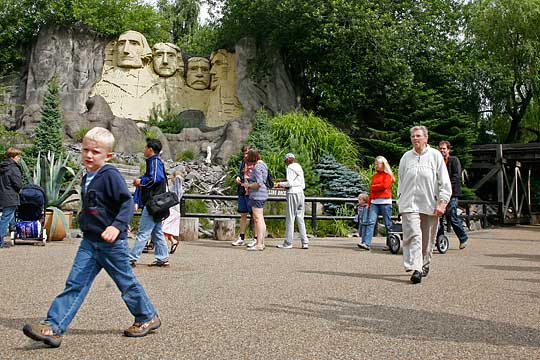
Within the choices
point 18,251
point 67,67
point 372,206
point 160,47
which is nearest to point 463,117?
point 160,47

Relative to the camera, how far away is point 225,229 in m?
12.9

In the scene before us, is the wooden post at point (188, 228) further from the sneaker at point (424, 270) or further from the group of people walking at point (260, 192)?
the sneaker at point (424, 270)

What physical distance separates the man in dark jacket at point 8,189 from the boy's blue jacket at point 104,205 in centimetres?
632

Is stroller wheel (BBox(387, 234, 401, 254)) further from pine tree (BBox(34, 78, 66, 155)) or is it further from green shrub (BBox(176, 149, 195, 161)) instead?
green shrub (BBox(176, 149, 195, 161))

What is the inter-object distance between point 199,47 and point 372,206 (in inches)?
Answer: 1312

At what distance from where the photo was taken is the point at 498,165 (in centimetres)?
2634

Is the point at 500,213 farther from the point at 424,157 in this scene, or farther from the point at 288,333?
the point at 288,333

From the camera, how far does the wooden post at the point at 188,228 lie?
1242 cm

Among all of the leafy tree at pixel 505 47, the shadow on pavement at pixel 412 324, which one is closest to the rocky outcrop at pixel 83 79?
the leafy tree at pixel 505 47

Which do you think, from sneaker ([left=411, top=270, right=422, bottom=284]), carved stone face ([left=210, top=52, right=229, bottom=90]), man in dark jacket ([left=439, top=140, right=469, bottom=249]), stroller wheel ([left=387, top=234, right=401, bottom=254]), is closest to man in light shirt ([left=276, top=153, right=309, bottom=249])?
stroller wheel ([left=387, top=234, right=401, bottom=254])

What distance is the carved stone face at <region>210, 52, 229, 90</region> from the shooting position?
98.5ft

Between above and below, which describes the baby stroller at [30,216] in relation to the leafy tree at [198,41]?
below

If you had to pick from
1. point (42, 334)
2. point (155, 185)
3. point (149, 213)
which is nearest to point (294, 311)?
point (42, 334)

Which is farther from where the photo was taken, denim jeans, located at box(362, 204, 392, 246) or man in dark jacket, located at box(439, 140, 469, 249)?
denim jeans, located at box(362, 204, 392, 246)
